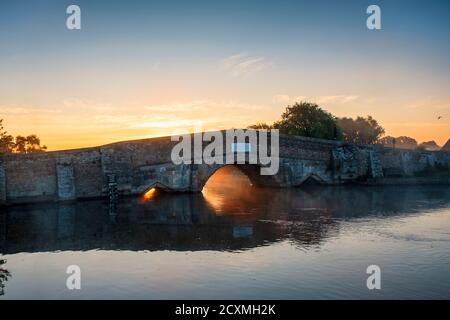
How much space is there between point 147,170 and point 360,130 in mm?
72521

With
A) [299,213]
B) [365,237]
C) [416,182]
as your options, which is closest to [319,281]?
[365,237]

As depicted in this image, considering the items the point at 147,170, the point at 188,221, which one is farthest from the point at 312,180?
the point at 188,221

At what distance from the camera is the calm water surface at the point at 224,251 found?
1207 cm

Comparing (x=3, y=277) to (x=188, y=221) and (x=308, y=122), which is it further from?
(x=308, y=122)

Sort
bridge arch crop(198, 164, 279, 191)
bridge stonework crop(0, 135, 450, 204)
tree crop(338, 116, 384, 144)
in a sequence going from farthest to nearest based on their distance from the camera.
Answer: tree crop(338, 116, 384, 144), bridge arch crop(198, 164, 279, 191), bridge stonework crop(0, 135, 450, 204)

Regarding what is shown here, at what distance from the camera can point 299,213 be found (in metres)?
26.4

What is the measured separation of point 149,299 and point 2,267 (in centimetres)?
636

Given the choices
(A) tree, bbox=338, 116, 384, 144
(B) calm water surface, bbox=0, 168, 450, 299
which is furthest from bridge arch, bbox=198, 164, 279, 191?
(A) tree, bbox=338, 116, 384, 144

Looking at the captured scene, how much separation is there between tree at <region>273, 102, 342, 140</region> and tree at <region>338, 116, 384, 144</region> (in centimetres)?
3057

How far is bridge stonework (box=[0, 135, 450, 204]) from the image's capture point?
3080 centimetres

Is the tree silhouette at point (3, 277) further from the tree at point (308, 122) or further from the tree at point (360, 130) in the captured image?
the tree at point (360, 130)

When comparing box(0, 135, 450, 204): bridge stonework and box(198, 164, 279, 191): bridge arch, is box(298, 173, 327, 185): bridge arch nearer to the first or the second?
box(0, 135, 450, 204): bridge stonework

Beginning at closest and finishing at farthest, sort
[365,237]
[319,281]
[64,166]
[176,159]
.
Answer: [319,281] → [365,237] → [64,166] → [176,159]
